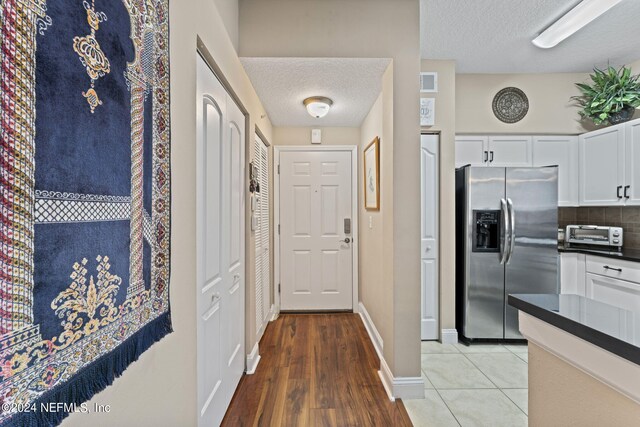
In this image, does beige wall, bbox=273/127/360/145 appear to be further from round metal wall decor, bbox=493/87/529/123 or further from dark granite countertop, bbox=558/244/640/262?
dark granite countertop, bbox=558/244/640/262

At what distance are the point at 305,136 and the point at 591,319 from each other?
127 inches

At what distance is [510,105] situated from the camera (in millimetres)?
3199

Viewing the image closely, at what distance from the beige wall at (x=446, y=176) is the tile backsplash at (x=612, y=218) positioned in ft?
5.60

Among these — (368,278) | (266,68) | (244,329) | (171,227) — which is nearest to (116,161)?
(171,227)

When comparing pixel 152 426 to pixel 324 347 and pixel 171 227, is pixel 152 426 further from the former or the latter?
pixel 324 347

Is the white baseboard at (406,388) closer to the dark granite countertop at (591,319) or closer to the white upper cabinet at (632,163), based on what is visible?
the dark granite countertop at (591,319)

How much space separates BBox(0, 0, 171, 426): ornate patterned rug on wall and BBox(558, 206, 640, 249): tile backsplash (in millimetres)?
4249

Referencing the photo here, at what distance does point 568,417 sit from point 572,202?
329 centimetres

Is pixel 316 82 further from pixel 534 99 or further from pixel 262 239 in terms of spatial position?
pixel 534 99

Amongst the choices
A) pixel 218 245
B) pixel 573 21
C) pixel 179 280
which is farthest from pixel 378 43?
pixel 179 280

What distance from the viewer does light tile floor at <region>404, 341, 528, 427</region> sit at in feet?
5.98

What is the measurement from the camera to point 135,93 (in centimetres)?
78

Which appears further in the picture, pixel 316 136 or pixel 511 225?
pixel 316 136

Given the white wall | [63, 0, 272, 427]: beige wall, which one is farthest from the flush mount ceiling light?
[63, 0, 272, 427]: beige wall
